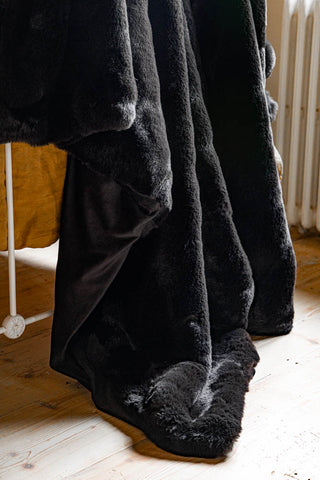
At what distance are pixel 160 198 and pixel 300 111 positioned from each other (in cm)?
116

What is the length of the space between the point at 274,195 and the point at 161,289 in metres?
0.37

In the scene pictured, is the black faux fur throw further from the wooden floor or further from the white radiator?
the white radiator

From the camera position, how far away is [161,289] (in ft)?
4.65

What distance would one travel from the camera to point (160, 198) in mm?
1268

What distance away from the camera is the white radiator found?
7.20 feet

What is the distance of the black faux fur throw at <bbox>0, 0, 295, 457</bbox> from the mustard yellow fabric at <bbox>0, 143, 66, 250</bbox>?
54 millimetres

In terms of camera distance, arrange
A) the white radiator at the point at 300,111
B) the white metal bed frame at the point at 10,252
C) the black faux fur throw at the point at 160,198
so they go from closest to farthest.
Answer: the black faux fur throw at the point at 160,198, the white metal bed frame at the point at 10,252, the white radiator at the point at 300,111

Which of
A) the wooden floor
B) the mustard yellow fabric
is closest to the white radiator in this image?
the wooden floor

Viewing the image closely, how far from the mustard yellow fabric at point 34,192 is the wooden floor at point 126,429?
28 centimetres

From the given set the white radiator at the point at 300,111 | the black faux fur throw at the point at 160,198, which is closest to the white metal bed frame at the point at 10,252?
the black faux fur throw at the point at 160,198

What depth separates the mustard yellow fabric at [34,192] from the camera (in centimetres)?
143

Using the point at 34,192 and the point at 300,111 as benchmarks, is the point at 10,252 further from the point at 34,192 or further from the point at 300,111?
the point at 300,111

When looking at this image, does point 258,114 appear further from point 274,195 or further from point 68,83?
point 68,83

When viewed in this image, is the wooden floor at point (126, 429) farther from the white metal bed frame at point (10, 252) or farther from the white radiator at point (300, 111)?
the white radiator at point (300, 111)
